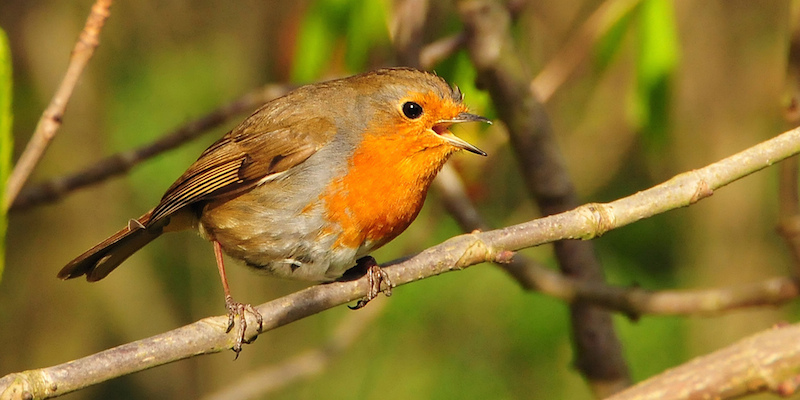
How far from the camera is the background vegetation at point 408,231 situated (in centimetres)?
551

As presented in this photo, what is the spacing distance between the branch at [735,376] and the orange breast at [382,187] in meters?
0.98

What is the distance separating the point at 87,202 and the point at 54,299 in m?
0.65

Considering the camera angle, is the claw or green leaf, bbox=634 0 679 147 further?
green leaf, bbox=634 0 679 147

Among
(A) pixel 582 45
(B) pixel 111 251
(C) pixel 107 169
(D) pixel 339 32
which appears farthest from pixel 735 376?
(C) pixel 107 169

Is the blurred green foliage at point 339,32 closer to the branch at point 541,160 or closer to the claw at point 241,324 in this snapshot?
the branch at point 541,160

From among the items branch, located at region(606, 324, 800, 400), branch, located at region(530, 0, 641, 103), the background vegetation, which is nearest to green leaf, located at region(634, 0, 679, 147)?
branch, located at region(530, 0, 641, 103)

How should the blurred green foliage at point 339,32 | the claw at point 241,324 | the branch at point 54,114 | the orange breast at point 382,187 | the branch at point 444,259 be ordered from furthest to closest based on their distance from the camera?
the blurred green foliage at point 339,32 → the orange breast at point 382,187 → the branch at point 54,114 → the claw at point 241,324 → the branch at point 444,259

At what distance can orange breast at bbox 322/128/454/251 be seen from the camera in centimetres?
304

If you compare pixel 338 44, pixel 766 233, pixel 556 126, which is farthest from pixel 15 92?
pixel 766 233

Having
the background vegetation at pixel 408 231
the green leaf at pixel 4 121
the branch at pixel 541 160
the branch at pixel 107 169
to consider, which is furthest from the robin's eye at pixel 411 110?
the background vegetation at pixel 408 231

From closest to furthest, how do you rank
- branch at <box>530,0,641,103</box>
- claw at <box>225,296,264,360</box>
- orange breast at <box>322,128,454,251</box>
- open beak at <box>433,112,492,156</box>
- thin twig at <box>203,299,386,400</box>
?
claw at <box>225,296,264,360</box>, orange breast at <box>322,128,454,251</box>, open beak at <box>433,112,492,156</box>, branch at <box>530,0,641,103</box>, thin twig at <box>203,299,386,400</box>

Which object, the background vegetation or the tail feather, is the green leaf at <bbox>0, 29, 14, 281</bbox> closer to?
the tail feather

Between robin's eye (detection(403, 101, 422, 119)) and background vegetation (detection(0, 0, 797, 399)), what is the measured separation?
6.50 ft

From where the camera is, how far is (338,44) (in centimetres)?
391
